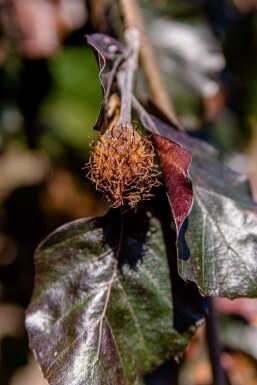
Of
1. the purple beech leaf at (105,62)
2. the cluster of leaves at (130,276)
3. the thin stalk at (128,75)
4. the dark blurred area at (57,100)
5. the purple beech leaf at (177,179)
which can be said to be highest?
the purple beech leaf at (105,62)

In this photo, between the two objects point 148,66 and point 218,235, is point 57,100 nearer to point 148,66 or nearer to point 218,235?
point 148,66

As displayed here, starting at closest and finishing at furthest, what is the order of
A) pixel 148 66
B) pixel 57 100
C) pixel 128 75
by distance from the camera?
pixel 128 75 < pixel 148 66 < pixel 57 100

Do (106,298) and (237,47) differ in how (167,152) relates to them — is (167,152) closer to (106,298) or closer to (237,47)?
(106,298)

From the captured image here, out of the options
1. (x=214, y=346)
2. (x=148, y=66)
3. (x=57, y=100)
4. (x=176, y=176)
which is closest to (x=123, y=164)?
(x=176, y=176)

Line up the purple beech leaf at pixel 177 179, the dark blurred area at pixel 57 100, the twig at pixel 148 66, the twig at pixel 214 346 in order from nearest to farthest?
the purple beech leaf at pixel 177 179
the twig at pixel 214 346
the twig at pixel 148 66
the dark blurred area at pixel 57 100

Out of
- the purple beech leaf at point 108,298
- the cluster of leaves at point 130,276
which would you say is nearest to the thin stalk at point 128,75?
the cluster of leaves at point 130,276

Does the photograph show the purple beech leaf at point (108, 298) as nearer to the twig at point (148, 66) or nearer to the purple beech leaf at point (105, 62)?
the purple beech leaf at point (105, 62)

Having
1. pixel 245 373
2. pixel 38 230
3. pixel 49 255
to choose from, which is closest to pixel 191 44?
pixel 38 230

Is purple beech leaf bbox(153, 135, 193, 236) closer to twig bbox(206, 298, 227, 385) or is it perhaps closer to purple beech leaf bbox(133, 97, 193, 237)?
purple beech leaf bbox(133, 97, 193, 237)
